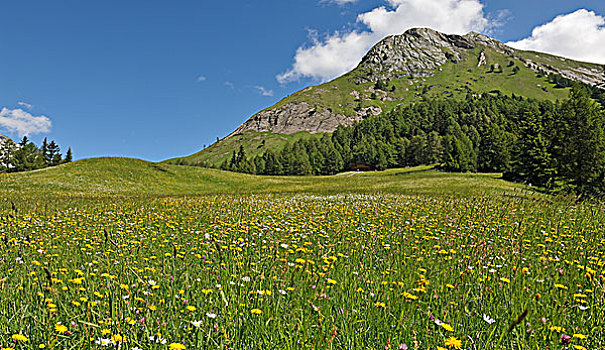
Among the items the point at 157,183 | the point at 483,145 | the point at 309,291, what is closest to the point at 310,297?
the point at 309,291

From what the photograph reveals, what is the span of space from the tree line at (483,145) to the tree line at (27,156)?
213 feet

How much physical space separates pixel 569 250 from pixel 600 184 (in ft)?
116

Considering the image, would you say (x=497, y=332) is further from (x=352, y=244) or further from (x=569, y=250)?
(x=569, y=250)

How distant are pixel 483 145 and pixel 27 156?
449ft

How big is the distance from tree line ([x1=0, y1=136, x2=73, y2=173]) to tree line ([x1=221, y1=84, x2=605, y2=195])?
213 feet

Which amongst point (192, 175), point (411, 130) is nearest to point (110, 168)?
point (192, 175)

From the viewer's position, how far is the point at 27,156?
99.3 meters

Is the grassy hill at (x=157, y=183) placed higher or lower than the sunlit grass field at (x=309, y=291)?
higher

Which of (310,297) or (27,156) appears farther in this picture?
(27,156)

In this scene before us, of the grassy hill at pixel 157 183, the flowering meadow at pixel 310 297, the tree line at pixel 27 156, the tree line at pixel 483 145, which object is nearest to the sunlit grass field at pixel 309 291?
the flowering meadow at pixel 310 297

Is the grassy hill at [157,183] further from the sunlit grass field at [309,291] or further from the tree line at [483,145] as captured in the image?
the sunlit grass field at [309,291]

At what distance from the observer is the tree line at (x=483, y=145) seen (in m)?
31.3

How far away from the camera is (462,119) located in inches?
5930

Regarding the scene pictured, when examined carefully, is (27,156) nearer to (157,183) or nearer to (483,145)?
(157,183)
